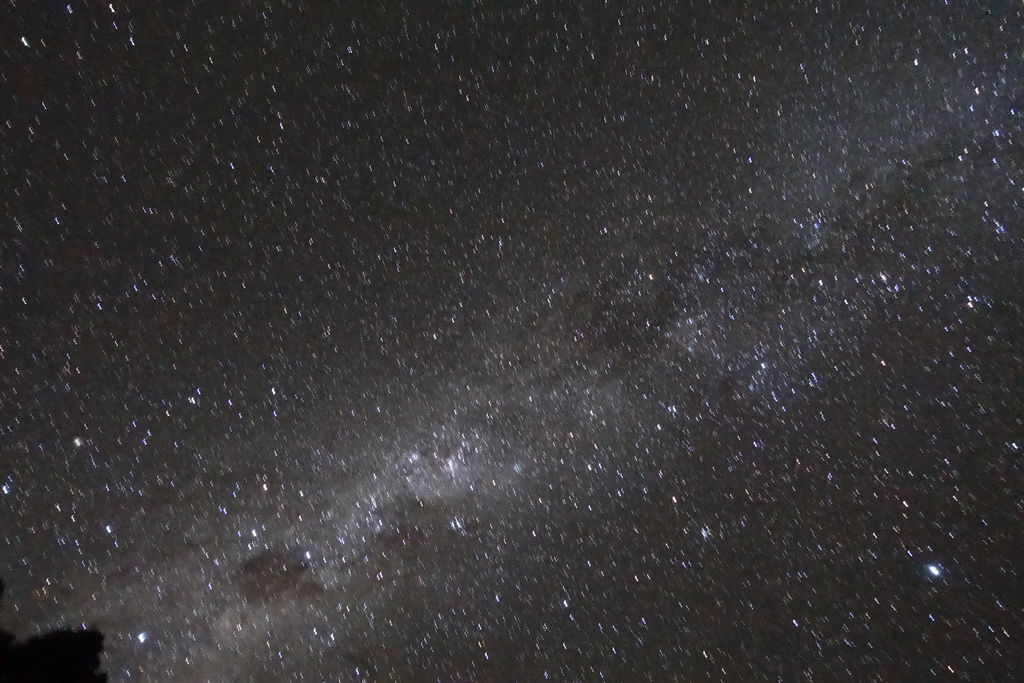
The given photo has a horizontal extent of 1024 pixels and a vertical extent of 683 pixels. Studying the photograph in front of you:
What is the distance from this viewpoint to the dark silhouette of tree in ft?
13.8

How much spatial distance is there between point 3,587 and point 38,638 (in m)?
0.96

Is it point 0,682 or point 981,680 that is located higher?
point 0,682

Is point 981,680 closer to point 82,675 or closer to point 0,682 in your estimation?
point 82,675

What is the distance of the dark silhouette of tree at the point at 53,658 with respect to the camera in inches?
166

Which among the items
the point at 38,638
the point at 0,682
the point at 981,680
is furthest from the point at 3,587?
the point at 981,680

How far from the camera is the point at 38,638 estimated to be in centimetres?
438

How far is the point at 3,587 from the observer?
12.1ft

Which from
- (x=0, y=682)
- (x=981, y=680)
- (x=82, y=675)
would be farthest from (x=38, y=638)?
(x=981, y=680)

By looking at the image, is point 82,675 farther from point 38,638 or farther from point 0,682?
point 0,682

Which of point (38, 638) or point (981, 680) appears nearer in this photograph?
point (981, 680)

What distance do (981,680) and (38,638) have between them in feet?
19.6

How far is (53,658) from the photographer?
4.55 metres

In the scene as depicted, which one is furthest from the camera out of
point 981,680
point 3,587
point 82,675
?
point 82,675

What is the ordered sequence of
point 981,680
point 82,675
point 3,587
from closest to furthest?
point 3,587 → point 981,680 → point 82,675
